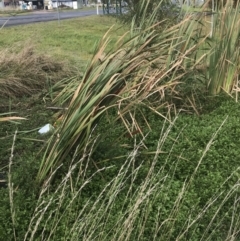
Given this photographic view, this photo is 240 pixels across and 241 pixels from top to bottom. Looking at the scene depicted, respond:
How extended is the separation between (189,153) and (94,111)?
3.27 ft

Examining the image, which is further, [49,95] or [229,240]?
[49,95]

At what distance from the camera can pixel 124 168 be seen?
3275mm

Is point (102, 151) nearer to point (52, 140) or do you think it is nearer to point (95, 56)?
point (52, 140)

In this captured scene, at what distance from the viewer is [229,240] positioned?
8.39ft

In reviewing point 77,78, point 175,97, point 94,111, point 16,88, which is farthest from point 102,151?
point 16,88

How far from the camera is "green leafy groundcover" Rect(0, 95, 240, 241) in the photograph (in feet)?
9.21

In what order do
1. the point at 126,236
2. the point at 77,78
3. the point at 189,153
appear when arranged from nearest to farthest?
the point at 126,236
the point at 189,153
the point at 77,78

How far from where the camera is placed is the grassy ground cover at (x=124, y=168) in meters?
2.62

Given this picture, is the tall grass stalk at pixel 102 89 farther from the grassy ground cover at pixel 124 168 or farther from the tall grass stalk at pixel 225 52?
the tall grass stalk at pixel 225 52

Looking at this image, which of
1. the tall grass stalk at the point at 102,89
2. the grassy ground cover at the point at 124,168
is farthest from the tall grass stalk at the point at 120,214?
the tall grass stalk at the point at 102,89

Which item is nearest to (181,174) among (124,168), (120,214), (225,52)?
(124,168)

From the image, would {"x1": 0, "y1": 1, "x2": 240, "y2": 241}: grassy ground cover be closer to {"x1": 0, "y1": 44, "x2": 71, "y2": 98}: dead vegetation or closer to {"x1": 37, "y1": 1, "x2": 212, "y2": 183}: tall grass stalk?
{"x1": 37, "y1": 1, "x2": 212, "y2": 183}: tall grass stalk

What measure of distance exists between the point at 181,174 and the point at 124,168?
48cm

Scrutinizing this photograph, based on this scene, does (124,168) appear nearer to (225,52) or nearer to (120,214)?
(120,214)
